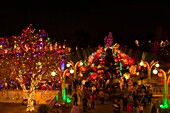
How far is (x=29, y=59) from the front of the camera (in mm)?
19484

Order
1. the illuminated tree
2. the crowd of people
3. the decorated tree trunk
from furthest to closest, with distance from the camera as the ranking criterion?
1. the decorated tree trunk
2. the illuminated tree
3. the crowd of people

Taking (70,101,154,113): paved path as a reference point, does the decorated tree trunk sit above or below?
above

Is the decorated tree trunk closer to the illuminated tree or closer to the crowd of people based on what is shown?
the illuminated tree

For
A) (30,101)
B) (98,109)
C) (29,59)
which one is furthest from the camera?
(30,101)

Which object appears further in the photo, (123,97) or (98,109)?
(98,109)

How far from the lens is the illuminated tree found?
19578mm

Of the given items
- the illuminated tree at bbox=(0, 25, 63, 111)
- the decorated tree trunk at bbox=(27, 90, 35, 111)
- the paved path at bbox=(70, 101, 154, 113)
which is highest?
the illuminated tree at bbox=(0, 25, 63, 111)

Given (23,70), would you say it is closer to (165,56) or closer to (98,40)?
(165,56)

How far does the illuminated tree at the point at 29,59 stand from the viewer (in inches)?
771

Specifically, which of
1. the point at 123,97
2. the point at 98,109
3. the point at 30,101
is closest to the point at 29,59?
the point at 30,101

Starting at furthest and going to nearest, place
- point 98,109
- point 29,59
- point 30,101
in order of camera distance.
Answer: point 30,101
point 98,109
point 29,59

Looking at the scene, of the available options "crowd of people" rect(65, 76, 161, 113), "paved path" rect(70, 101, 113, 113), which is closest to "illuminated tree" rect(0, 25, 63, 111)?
"crowd of people" rect(65, 76, 161, 113)

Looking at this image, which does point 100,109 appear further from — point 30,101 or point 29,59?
point 29,59

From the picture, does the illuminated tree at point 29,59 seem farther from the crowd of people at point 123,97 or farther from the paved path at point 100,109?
the paved path at point 100,109
